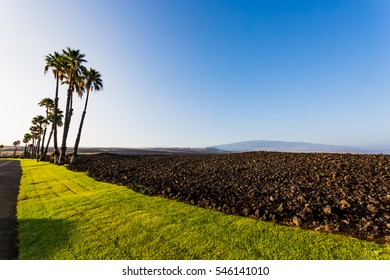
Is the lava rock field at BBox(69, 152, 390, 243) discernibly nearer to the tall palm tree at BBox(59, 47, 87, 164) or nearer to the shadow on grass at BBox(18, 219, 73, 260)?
the shadow on grass at BBox(18, 219, 73, 260)

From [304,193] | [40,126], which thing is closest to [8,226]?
[304,193]

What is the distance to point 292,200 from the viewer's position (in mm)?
9523

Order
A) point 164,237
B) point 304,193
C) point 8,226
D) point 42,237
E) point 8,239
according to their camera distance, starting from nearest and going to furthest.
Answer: point 164,237, point 42,237, point 8,239, point 8,226, point 304,193

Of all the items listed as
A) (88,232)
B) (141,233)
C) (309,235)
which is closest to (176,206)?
(141,233)

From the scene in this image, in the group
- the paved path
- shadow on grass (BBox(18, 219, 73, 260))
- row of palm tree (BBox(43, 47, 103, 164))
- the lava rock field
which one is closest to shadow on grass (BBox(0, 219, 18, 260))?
the paved path

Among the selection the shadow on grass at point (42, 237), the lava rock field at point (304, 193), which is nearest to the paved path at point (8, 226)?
the shadow on grass at point (42, 237)

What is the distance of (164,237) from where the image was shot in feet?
22.9

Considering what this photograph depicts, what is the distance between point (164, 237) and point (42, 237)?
461cm

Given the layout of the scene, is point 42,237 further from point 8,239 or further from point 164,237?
point 164,237

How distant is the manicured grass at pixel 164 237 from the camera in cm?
584

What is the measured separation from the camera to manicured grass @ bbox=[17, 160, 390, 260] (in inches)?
230

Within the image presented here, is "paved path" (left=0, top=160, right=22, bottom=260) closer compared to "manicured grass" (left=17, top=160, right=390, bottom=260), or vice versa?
"manicured grass" (left=17, top=160, right=390, bottom=260)

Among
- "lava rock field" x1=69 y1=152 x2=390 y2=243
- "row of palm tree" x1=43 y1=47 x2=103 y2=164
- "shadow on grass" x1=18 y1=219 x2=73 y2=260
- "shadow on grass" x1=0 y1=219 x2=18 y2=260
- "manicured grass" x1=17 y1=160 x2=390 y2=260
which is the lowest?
"shadow on grass" x1=0 y1=219 x2=18 y2=260
